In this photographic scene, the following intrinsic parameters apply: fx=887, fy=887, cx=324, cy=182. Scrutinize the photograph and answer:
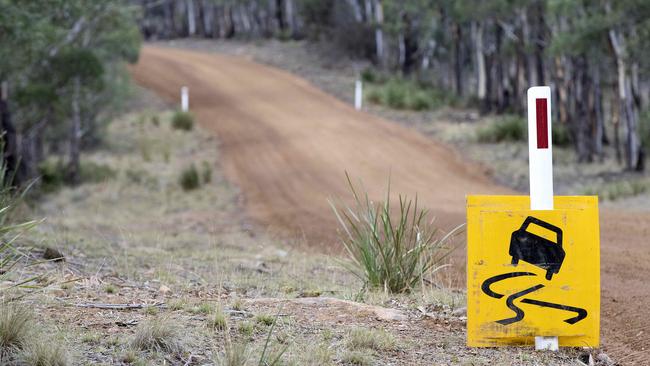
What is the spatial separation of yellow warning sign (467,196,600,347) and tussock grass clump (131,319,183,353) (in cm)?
179

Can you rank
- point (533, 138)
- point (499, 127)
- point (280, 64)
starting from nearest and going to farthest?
point (533, 138), point (499, 127), point (280, 64)

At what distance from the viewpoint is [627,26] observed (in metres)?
22.5

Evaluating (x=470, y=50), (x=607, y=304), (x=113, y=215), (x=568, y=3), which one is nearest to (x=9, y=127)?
(x=113, y=215)

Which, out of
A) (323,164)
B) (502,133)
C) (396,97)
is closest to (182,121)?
(396,97)

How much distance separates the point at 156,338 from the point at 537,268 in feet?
7.57

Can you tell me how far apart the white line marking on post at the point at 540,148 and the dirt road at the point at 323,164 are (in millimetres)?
1227

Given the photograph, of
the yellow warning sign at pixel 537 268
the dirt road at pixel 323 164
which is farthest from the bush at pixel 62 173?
the yellow warning sign at pixel 537 268

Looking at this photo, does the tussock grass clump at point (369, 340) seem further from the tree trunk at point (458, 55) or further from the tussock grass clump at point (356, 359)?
the tree trunk at point (458, 55)

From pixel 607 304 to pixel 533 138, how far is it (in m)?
2.52

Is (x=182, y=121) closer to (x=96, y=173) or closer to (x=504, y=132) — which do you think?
(x=96, y=173)

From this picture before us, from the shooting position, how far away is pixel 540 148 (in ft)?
17.9

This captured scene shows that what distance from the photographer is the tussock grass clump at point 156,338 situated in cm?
495

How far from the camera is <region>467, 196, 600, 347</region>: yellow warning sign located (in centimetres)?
539

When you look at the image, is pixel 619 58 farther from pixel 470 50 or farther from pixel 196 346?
pixel 470 50
